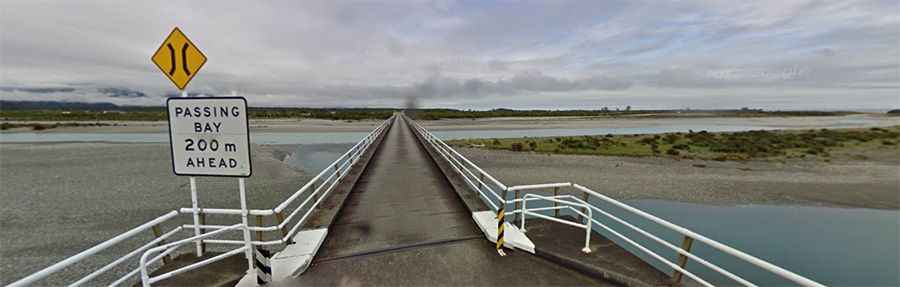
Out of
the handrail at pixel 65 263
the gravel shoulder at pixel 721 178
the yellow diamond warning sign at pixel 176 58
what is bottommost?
the gravel shoulder at pixel 721 178

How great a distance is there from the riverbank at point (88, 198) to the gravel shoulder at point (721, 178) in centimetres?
1347

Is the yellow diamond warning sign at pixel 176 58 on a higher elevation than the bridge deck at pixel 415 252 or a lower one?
higher

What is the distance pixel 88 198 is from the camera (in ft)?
45.3

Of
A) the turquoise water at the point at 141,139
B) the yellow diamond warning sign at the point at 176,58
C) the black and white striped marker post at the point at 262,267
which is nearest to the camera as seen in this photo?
the yellow diamond warning sign at the point at 176,58

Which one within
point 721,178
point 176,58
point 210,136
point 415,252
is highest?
point 176,58

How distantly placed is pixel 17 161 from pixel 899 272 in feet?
151

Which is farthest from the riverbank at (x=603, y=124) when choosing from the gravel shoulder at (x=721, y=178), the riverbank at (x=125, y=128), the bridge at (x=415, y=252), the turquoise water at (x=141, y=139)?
the bridge at (x=415, y=252)

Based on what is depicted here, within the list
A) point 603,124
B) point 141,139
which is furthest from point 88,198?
point 603,124

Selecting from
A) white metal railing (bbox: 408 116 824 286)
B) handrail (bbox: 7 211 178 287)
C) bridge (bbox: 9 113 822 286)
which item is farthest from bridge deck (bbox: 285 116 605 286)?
handrail (bbox: 7 211 178 287)

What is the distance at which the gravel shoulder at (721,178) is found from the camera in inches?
578

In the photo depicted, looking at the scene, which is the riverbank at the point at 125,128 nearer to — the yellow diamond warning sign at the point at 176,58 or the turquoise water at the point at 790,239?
the turquoise water at the point at 790,239

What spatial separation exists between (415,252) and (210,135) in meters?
3.39

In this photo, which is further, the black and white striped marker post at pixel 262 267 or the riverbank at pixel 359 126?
the riverbank at pixel 359 126

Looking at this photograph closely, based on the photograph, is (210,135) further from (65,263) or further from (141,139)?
(141,139)
